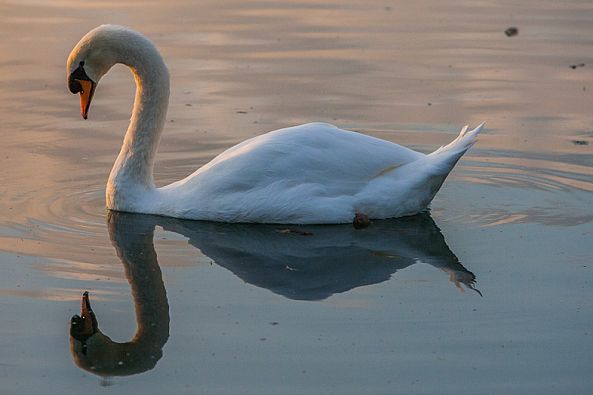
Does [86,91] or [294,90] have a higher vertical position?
[86,91]

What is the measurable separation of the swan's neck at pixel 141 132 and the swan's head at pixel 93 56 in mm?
78

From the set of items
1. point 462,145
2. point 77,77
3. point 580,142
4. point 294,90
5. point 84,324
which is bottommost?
point 294,90

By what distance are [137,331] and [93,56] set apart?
10.3 feet

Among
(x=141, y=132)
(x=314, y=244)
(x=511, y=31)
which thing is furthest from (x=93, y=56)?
(x=511, y=31)

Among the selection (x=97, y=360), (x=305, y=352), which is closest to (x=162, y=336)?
(x=97, y=360)

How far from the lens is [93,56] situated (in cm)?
955

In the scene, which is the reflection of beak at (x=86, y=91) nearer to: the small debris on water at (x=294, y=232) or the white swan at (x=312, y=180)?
the white swan at (x=312, y=180)

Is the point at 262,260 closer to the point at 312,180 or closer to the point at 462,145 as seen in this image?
the point at 312,180

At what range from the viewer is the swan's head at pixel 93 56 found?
9.50 meters

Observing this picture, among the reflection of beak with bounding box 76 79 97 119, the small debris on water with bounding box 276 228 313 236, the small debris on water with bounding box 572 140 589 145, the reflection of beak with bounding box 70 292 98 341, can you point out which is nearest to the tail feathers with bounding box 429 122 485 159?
the small debris on water with bounding box 276 228 313 236

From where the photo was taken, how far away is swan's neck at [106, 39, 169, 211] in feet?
31.2

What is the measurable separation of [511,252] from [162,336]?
246 centimetres

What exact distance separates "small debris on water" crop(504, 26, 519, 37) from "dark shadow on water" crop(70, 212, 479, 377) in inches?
295

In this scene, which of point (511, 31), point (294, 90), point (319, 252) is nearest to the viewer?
point (319, 252)
